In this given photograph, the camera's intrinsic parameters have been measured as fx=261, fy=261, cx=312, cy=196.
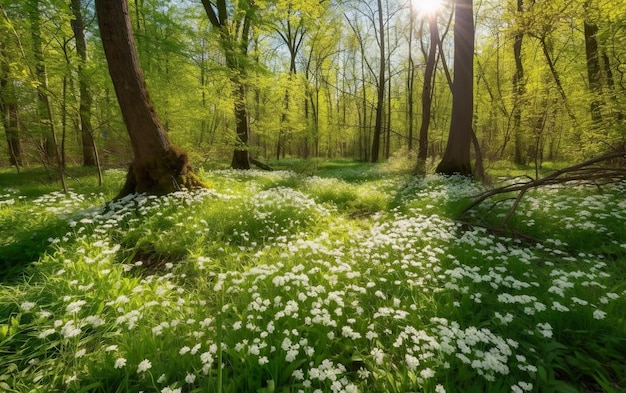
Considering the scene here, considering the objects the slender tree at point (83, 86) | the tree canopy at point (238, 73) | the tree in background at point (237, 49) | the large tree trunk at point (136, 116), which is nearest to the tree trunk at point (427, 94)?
the tree canopy at point (238, 73)

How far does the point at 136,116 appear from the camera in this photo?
212 inches

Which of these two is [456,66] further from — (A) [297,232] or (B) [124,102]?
(B) [124,102]

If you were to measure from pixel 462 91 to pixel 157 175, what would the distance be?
10.6 metres

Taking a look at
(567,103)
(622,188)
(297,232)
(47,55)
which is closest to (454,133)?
(567,103)

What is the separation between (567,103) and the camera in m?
9.60

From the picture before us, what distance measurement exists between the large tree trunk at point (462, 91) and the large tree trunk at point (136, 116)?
965 centimetres

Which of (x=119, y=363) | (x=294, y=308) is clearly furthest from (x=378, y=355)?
(x=119, y=363)

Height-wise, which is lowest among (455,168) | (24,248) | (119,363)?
(119,363)

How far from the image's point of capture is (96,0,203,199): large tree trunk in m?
5.04

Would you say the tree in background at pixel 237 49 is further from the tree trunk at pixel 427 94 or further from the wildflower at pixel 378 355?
the wildflower at pixel 378 355

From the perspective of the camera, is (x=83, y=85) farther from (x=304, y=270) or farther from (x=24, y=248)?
(x=304, y=270)

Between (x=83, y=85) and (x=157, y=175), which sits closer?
(x=157, y=175)

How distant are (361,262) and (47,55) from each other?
933 cm

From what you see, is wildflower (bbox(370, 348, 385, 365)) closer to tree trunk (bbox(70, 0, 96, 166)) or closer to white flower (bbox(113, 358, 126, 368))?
white flower (bbox(113, 358, 126, 368))
